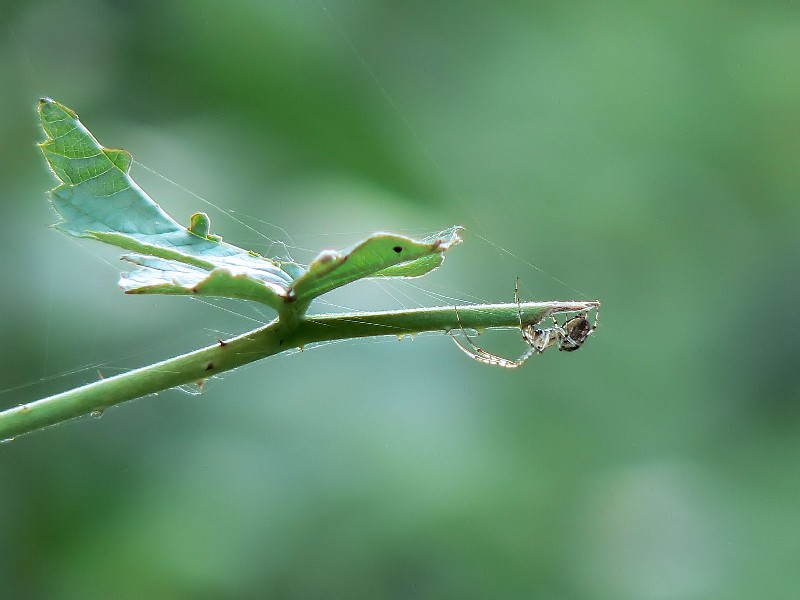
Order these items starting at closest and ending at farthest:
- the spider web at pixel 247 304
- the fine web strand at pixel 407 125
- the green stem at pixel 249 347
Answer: the green stem at pixel 249 347 → the spider web at pixel 247 304 → the fine web strand at pixel 407 125

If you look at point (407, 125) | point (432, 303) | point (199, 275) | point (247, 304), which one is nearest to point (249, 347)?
point (199, 275)

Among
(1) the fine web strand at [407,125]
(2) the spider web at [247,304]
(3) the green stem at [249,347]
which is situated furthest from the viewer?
(1) the fine web strand at [407,125]

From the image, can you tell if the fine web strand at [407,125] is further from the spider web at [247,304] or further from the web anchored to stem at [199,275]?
the web anchored to stem at [199,275]

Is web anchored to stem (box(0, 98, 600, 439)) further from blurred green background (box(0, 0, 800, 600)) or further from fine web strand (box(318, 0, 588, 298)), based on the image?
fine web strand (box(318, 0, 588, 298))

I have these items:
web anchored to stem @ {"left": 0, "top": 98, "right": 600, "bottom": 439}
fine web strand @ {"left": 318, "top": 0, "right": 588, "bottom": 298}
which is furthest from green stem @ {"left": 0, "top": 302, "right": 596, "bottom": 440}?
fine web strand @ {"left": 318, "top": 0, "right": 588, "bottom": 298}

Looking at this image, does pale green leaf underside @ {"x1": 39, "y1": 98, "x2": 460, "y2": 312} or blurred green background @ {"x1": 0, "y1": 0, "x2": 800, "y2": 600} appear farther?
blurred green background @ {"x1": 0, "y1": 0, "x2": 800, "y2": 600}

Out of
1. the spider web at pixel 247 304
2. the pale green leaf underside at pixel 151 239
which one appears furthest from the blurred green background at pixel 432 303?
the pale green leaf underside at pixel 151 239
